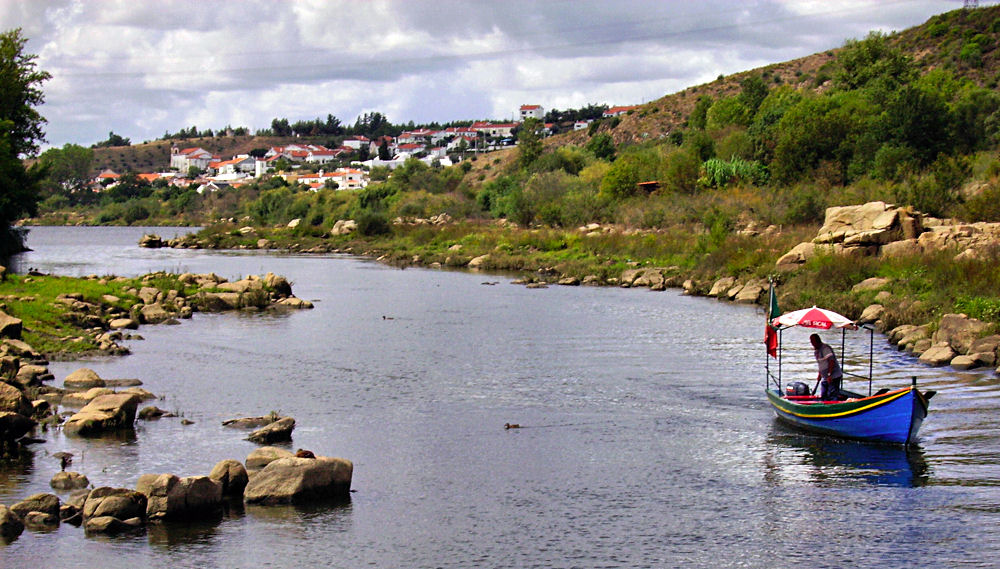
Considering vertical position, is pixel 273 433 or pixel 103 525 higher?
pixel 273 433

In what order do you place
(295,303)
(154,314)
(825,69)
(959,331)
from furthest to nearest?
(825,69) → (295,303) → (154,314) → (959,331)

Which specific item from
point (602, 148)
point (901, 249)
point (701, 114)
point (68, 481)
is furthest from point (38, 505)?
point (602, 148)

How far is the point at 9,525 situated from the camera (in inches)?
569

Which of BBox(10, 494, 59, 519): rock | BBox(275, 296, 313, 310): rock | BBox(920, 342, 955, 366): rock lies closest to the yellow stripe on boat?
BBox(920, 342, 955, 366): rock

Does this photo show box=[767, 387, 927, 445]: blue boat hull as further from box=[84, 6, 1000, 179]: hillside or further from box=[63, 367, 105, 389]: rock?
box=[84, 6, 1000, 179]: hillside

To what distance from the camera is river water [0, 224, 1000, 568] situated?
1440 centimetres

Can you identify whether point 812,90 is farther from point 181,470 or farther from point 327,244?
point 181,470

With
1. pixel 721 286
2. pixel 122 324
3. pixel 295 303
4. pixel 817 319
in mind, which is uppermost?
pixel 817 319

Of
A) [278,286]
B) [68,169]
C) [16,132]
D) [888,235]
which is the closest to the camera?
[888,235]

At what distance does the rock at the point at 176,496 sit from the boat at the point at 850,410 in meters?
12.2

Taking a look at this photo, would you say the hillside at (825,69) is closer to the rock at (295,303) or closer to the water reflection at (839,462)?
the rock at (295,303)

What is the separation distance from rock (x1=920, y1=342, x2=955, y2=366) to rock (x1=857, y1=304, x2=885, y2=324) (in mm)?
6065

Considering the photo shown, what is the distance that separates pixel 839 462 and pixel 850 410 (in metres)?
1.19

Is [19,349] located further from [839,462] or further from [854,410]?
[854,410]
